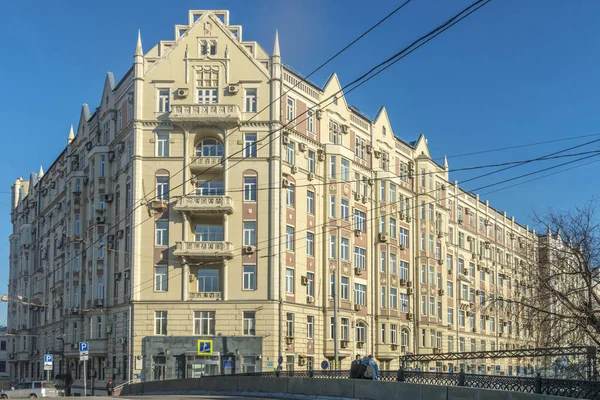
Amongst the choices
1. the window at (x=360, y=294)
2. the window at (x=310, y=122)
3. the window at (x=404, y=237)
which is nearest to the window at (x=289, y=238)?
the window at (x=310, y=122)

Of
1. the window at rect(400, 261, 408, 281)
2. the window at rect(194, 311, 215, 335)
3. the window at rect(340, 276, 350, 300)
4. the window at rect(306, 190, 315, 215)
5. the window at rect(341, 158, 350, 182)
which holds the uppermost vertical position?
the window at rect(341, 158, 350, 182)

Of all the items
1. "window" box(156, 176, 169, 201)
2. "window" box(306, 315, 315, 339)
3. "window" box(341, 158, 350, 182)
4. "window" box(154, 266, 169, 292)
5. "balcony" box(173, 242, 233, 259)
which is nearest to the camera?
"balcony" box(173, 242, 233, 259)

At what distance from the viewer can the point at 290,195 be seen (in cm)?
5481

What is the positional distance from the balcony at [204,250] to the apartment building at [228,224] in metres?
0.11

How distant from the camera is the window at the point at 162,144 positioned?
5372 cm

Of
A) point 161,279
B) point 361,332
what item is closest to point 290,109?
point 161,279

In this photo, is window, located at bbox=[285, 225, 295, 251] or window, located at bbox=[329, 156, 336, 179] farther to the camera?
window, located at bbox=[329, 156, 336, 179]

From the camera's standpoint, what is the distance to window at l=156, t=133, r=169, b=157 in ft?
176

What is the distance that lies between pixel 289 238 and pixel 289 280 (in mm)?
2742

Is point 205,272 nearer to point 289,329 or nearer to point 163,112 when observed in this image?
point 289,329

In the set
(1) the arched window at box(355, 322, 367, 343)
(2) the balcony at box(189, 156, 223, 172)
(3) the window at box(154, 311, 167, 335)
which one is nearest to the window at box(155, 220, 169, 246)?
(2) the balcony at box(189, 156, 223, 172)

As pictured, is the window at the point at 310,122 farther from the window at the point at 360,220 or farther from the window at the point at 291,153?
the window at the point at 360,220

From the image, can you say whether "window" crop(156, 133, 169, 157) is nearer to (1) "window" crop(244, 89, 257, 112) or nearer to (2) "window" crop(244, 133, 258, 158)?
(2) "window" crop(244, 133, 258, 158)

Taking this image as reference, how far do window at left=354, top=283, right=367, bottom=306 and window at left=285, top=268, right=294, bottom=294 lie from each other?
309 inches
